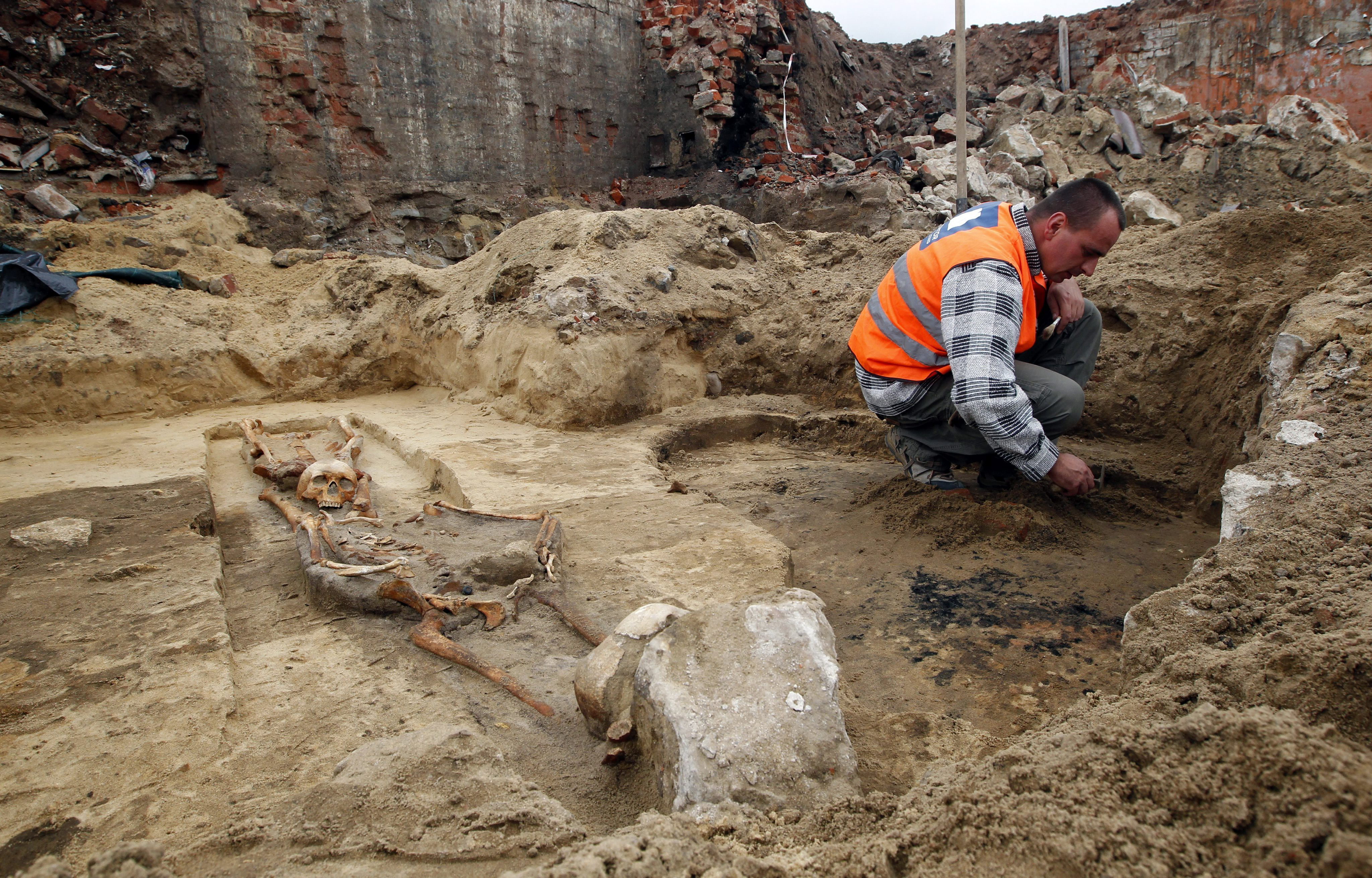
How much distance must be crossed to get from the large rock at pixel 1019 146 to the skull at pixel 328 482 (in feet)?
41.0

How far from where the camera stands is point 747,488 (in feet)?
12.9

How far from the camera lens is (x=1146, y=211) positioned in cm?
1088

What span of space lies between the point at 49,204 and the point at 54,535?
615cm

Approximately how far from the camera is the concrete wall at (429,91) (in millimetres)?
8812

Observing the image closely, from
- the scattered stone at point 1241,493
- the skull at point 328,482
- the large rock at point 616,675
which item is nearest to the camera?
the large rock at point 616,675

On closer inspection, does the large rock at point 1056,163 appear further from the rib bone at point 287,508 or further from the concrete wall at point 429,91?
the rib bone at point 287,508

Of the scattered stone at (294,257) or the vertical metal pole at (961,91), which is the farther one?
the vertical metal pole at (961,91)

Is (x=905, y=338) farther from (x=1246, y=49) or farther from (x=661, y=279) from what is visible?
(x=1246, y=49)

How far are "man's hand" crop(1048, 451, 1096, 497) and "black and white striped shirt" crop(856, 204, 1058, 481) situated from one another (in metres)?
0.04

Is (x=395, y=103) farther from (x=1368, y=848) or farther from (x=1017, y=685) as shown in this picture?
(x=1368, y=848)

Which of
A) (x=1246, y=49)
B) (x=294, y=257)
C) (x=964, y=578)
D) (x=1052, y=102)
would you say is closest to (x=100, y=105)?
(x=294, y=257)

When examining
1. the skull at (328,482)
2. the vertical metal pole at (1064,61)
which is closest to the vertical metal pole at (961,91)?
the skull at (328,482)

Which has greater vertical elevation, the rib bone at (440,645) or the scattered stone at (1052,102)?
the scattered stone at (1052,102)

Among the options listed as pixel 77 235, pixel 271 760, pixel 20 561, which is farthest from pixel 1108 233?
pixel 77 235
